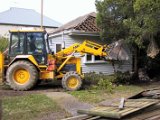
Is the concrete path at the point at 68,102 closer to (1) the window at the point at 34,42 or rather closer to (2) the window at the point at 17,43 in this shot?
(1) the window at the point at 34,42

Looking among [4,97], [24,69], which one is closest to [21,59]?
[24,69]

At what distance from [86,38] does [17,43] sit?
703 centimetres

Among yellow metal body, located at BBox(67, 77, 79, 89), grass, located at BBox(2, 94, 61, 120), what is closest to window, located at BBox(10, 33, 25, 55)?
yellow metal body, located at BBox(67, 77, 79, 89)

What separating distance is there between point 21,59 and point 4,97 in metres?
2.88

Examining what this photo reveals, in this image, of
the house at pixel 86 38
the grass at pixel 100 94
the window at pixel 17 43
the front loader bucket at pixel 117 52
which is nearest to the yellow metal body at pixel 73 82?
the grass at pixel 100 94

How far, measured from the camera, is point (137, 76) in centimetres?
2067

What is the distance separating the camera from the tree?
14734mm

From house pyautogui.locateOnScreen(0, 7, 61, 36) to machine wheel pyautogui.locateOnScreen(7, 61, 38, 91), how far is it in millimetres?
33142

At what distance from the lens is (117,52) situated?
17953mm

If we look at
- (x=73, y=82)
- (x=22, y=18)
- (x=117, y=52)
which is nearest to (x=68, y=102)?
(x=73, y=82)

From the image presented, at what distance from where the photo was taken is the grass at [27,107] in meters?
10.3

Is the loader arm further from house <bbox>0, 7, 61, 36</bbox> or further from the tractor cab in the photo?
house <bbox>0, 7, 61, 36</bbox>

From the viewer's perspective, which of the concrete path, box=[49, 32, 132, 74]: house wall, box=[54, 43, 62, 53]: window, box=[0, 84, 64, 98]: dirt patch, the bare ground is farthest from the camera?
box=[54, 43, 62, 53]: window

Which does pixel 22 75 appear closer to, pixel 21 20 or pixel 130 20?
pixel 130 20
